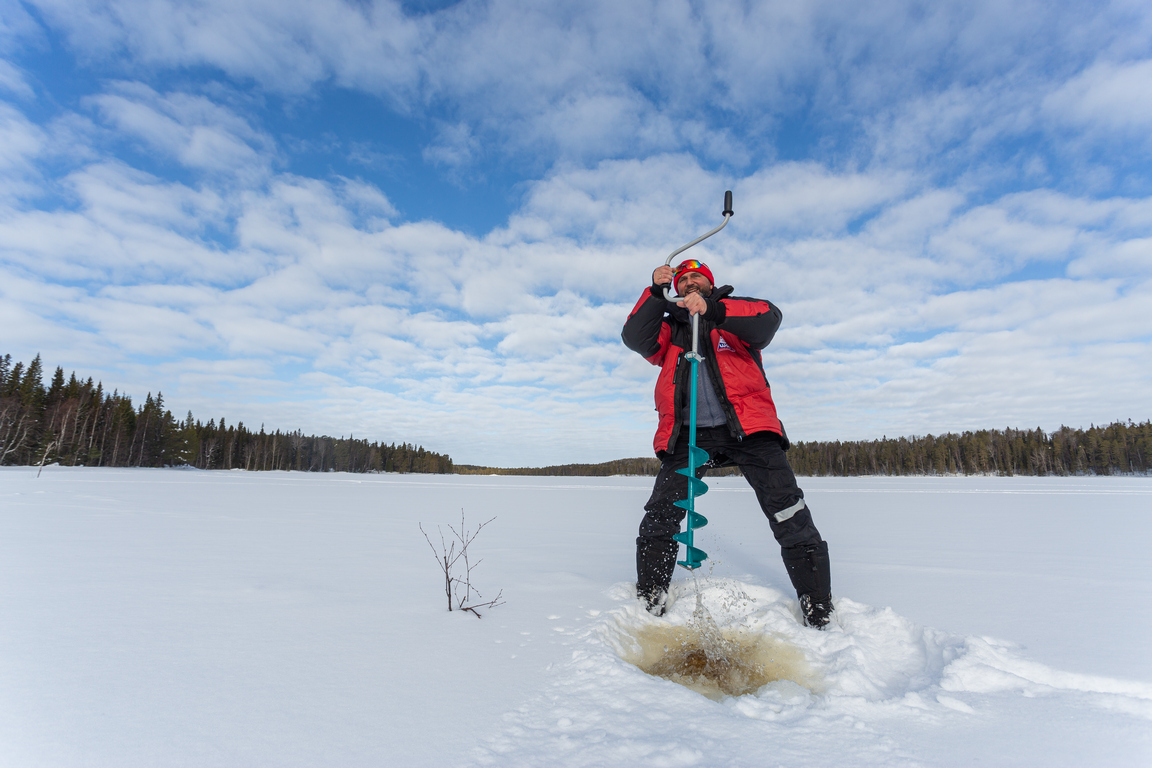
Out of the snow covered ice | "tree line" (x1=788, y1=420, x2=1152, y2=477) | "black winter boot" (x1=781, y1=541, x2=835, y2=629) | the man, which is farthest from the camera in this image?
"tree line" (x1=788, y1=420, x2=1152, y2=477)

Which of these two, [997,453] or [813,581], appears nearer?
[813,581]

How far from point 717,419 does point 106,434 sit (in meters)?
62.7

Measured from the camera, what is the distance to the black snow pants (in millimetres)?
2590

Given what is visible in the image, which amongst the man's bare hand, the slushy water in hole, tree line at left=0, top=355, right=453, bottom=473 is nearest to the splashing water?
the slushy water in hole

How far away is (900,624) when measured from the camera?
2420 millimetres

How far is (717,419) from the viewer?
9.64 ft

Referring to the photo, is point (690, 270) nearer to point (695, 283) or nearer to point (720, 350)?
point (695, 283)

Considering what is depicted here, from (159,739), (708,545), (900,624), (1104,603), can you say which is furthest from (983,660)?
(708,545)

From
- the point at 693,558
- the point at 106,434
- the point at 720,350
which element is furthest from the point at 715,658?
the point at 106,434

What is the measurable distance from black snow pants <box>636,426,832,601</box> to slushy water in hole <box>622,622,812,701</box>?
375 mm

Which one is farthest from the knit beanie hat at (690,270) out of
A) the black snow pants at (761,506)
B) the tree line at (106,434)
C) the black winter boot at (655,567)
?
the tree line at (106,434)

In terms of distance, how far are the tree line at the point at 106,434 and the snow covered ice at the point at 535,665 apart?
29.8 meters

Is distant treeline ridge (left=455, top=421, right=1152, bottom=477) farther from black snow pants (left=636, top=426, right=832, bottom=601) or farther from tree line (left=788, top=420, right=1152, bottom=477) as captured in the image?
black snow pants (left=636, top=426, right=832, bottom=601)

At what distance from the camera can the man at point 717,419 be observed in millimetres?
2658
